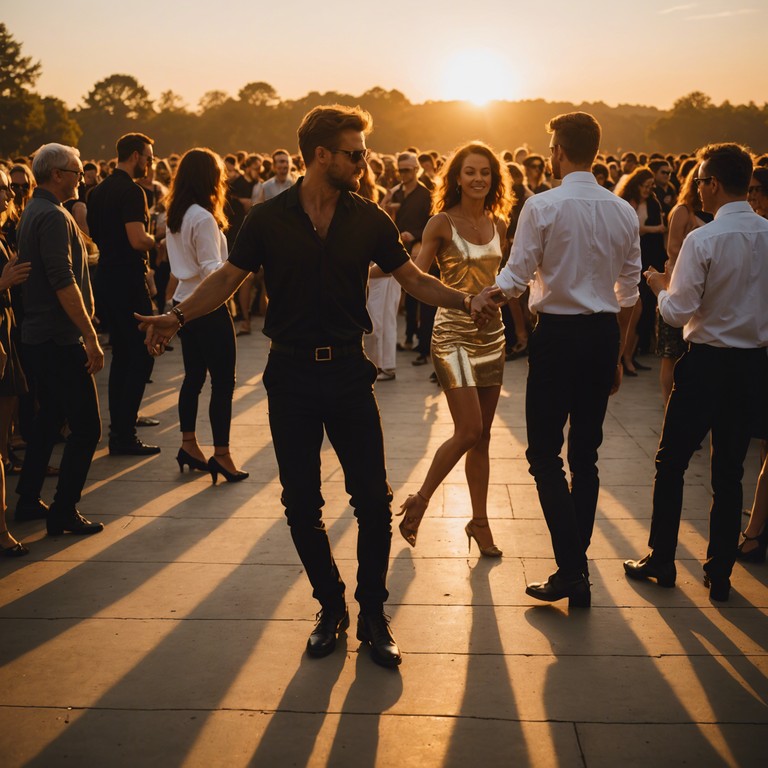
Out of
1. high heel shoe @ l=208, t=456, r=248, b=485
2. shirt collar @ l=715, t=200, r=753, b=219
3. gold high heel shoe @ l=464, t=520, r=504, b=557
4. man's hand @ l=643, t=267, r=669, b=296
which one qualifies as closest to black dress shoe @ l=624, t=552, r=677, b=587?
gold high heel shoe @ l=464, t=520, r=504, b=557

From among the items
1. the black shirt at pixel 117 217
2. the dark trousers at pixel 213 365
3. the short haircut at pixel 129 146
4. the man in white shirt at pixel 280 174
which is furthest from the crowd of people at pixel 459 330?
the man in white shirt at pixel 280 174

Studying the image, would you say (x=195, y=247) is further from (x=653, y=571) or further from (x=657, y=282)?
(x=653, y=571)

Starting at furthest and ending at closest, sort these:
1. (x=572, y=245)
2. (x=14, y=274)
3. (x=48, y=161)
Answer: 1. (x=48, y=161)
2. (x=14, y=274)
3. (x=572, y=245)

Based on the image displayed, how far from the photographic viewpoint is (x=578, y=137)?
3.84 meters

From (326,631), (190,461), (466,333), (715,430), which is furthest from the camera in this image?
(190,461)

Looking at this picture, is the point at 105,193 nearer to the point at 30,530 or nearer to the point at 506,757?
the point at 30,530

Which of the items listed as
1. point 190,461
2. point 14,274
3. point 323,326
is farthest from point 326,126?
point 190,461

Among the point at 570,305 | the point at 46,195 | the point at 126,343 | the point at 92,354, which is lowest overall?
the point at 126,343

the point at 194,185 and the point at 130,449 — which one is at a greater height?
the point at 194,185

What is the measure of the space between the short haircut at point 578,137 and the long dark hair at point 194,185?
9.09 feet

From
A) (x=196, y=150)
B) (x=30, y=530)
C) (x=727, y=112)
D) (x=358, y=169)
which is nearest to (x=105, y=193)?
(x=196, y=150)

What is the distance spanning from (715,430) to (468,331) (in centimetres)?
123

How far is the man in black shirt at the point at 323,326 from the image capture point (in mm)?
3342

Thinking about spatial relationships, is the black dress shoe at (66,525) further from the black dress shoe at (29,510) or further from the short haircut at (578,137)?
the short haircut at (578,137)
